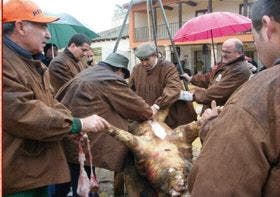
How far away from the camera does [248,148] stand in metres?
1.50

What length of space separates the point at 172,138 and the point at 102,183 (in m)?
1.99

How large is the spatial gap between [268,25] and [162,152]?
3.13 metres

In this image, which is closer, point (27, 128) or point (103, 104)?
point (27, 128)

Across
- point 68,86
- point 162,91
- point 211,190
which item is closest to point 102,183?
point 162,91

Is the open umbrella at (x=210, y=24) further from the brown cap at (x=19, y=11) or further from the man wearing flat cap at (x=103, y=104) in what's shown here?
the brown cap at (x=19, y=11)

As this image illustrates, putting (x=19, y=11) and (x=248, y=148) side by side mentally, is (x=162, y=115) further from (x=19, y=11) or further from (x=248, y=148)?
(x=248, y=148)

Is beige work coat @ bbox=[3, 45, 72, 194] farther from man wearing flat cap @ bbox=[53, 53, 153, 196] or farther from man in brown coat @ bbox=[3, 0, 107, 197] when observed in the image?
man wearing flat cap @ bbox=[53, 53, 153, 196]

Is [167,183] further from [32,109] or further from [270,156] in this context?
[270,156]

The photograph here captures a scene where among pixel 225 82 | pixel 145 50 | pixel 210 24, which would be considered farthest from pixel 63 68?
pixel 210 24

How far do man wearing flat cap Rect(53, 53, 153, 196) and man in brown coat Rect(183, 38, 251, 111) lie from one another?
1.30 metres

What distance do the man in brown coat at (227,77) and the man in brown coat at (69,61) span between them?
1740 millimetres

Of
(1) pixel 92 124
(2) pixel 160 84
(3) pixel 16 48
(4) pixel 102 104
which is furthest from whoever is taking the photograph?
(2) pixel 160 84

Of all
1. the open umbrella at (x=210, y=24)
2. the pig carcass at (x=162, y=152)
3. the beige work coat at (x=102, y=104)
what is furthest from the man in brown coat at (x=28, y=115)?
the open umbrella at (x=210, y=24)

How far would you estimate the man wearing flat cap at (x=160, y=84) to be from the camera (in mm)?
5918
